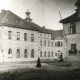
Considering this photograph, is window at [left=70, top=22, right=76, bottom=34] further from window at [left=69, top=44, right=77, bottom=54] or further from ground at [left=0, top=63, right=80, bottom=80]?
ground at [left=0, top=63, right=80, bottom=80]

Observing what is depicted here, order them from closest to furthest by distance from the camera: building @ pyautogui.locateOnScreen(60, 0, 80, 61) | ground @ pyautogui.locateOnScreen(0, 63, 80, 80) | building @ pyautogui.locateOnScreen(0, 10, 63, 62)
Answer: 1. ground @ pyautogui.locateOnScreen(0, 63, 80, 80)
2. building @ pyautogui.locateOnScreen(60, 0, 80, 61)
3. building @ pyautogui.locateOnScreen(0, 10, 63, 62)

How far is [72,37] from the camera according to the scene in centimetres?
744

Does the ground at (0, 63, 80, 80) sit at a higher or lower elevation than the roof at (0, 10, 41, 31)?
lower

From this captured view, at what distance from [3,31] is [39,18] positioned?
14.3 ft

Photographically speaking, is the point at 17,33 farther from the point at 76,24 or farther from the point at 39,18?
the point at 39,18

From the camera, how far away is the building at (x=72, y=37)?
23.5 feet

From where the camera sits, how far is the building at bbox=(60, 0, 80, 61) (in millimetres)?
7166

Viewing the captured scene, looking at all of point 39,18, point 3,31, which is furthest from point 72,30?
point 3,31

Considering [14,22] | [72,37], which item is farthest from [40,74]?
[14,22]

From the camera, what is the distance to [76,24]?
24.1 ft

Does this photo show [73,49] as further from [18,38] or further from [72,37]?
[18,38]

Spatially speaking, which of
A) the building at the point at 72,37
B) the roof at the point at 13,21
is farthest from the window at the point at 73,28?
the roof at the point at 13,21

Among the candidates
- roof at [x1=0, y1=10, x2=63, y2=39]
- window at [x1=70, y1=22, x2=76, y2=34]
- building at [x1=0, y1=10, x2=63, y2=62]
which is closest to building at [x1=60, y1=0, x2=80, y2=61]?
window at [x1=70, y1=22, x2=76, y2=34]

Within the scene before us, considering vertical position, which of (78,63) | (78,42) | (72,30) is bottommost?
(78,63)
